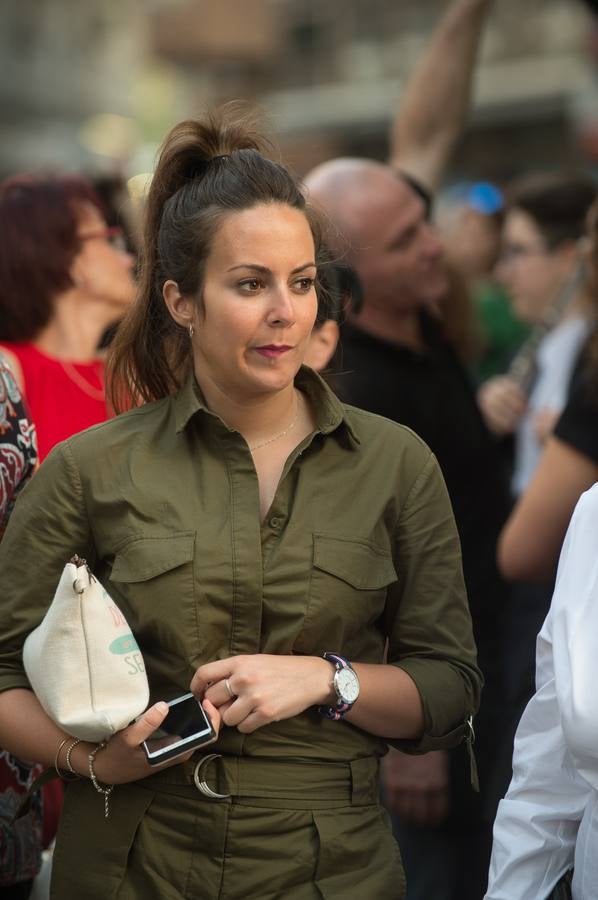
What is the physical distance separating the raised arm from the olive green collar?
2.68m

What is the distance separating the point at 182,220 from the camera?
2473 millimetres

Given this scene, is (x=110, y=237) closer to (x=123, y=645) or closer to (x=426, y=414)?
(x=426, y=414)

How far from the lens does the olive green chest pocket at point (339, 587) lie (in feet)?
7.71

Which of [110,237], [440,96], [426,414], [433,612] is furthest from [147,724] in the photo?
[440,96]

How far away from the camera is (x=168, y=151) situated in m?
2.54

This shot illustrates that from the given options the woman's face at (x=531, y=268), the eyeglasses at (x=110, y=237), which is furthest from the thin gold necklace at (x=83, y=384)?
the woman's face at (x=531, y=268)

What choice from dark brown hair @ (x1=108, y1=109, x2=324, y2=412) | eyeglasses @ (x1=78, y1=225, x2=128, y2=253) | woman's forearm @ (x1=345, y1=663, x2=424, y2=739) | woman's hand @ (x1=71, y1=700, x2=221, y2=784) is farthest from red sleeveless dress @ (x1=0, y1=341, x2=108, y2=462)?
woman's forearm @ (x1=345, y1=663, x2=424, y2=739)

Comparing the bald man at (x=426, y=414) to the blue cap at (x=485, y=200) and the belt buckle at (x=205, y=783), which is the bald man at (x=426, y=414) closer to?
the belt buckle at (x=205, y=783)

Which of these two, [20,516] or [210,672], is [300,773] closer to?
[210,672]

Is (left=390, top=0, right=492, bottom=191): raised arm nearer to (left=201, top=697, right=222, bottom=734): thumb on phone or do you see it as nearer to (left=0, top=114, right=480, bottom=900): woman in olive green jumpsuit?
(left=0, top=114, right=480, bottom=900): woman in olive green jumpsuit

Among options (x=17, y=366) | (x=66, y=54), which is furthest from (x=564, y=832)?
(x=66, y=54)

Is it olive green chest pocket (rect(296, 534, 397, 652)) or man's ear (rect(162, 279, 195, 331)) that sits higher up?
man's ear (rect(162, 279, 195, 331))

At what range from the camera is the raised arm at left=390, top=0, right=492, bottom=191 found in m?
5.13

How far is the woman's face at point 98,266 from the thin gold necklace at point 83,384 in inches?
13.2
